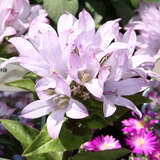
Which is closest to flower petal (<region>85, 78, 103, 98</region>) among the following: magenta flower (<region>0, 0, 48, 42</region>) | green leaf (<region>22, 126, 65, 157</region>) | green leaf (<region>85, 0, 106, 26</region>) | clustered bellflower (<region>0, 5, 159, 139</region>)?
clustered bellflower (<region>0, 5, 159, 139</region>)

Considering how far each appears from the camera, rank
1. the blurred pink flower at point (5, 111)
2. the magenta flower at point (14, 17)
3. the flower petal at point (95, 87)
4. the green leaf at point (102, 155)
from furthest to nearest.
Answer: the blurred pink flower at point (5, 111) → the magenta flower at point (14, 17) → the green leaf at point (102, 155) → the flower petal at point (95, 87)

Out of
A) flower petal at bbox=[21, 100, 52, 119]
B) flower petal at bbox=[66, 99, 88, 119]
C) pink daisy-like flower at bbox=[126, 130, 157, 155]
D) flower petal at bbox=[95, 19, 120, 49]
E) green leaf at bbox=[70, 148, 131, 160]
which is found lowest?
pink daisy-like flower at bbox=[126, 130, 157, 155]

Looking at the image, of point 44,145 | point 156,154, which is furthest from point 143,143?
point 44,145

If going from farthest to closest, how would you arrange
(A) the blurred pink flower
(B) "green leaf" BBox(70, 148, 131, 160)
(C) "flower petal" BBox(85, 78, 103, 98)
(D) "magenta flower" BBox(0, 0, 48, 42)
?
(A) the blurred pink flower
(D) "magenta flower" BBox(0, 0, 48, 42)
(B) "green leaf" BBox(70, 148, 131, 160)
(C) "flower petal" BBox(85, 78, 103, 98)

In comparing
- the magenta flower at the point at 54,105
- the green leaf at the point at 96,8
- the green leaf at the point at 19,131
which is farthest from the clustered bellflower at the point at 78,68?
the green leaf at the point at 96,8

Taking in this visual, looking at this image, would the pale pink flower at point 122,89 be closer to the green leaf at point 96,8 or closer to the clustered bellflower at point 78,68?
the clustered bellflower at point 78,68

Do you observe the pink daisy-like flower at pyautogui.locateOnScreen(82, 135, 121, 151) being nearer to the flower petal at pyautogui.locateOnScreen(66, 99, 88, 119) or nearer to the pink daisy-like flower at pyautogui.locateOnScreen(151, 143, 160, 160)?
the pink daisy-like flower at pyautogui.locateOnScreen(151, 143, 160, 160)

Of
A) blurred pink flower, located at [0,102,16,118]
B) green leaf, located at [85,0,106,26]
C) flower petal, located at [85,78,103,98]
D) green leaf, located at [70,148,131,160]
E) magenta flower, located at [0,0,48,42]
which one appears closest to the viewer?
flower petal, located at [85,78,103,98]

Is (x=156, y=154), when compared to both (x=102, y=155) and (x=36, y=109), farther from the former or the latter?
(x=36, y=109)
